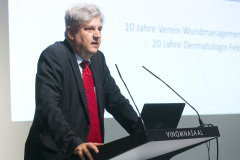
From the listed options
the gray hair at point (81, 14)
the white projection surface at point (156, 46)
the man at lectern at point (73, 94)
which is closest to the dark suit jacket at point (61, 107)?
the man at lectern at point (73, 94)

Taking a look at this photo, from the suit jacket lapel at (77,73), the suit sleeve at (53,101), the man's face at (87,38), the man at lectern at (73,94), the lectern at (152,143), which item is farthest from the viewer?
the man's face at (87,38)

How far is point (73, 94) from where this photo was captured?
206cm

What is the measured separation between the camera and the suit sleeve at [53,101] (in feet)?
5.73

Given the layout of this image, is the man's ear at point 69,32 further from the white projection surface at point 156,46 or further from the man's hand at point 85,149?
the white projection surface at point 156,46

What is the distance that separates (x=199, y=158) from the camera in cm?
434

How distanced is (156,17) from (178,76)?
1.87 feet

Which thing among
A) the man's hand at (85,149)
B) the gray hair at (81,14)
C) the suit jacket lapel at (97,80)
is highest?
the gray hair at (81,14)

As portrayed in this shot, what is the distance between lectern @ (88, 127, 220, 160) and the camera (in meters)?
1.47

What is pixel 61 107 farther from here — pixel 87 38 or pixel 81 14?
pixel 81 14

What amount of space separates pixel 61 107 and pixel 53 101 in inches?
6.9

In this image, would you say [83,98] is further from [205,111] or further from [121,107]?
[205,111]

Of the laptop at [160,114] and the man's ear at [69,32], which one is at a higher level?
the man's ear at [69,32]

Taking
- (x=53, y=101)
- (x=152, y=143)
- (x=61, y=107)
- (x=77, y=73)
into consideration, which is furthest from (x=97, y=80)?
(x=152, y=143)

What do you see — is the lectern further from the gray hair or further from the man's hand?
the gray hair
